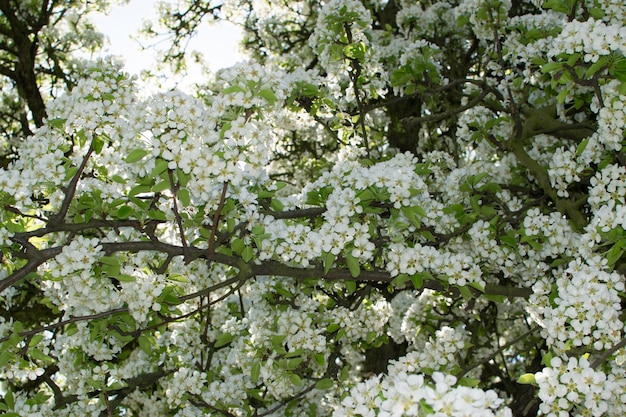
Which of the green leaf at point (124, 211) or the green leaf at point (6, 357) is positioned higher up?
the green leaf at point (124, 211)

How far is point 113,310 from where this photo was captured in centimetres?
322

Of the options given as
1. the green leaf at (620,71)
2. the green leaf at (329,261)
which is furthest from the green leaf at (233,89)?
the green leaf at (620,71)

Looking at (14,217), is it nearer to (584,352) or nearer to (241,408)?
(241,408)

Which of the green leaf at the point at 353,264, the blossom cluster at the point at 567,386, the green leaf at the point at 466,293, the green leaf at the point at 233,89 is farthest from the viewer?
the green leaf at the point at 466,293

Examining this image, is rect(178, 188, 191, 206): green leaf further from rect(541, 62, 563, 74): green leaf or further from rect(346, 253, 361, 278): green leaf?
rect(541, 62, 563, 74): green leaf

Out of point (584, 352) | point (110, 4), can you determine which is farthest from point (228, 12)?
point (584, 352)

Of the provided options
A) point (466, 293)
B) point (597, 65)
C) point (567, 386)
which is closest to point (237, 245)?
point (466, 293)

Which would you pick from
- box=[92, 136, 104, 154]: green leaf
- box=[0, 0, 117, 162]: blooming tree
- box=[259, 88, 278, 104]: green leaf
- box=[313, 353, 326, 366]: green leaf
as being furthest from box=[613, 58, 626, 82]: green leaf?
box=[0, 0, 117, 162]: blooming tree

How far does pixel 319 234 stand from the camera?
126 inches

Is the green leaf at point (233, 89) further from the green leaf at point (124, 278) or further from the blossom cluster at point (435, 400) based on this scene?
the blossom cluster at point (435, 400)

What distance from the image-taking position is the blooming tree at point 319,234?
2.75 meters

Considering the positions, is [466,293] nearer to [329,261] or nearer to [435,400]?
[329,261]

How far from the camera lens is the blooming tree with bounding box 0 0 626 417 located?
2.75m

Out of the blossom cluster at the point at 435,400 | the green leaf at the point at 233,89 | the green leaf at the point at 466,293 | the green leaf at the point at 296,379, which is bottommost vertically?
the blossom cluster at the point at 435,400
